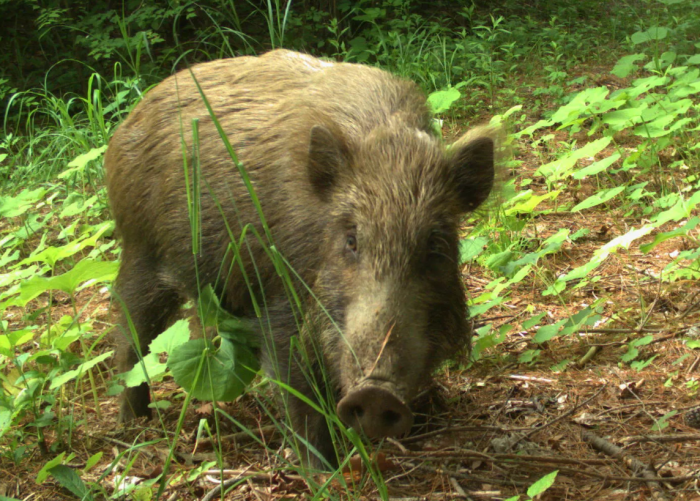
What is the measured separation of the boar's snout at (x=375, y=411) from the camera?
2.32m

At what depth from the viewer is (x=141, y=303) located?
3850mm

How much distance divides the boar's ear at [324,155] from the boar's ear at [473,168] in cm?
45

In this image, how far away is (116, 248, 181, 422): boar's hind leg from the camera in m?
3.77

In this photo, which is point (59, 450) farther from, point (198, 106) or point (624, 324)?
point (624, 324)

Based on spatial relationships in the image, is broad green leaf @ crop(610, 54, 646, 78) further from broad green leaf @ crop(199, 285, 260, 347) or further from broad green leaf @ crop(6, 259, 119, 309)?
broad green leaf @ crop(6, 259, 119, 309)

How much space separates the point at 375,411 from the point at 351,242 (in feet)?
2.40

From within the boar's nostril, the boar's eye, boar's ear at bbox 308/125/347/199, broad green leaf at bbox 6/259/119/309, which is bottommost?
the boar's nostril

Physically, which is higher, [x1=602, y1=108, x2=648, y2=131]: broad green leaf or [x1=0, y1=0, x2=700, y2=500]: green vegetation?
[x1=602, y1=108, x2=648, y2=131]: broad green leaf

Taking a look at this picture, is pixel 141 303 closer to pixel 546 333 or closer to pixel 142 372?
pixel 142 372

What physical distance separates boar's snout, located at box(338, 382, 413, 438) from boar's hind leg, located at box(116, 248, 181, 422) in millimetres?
1664

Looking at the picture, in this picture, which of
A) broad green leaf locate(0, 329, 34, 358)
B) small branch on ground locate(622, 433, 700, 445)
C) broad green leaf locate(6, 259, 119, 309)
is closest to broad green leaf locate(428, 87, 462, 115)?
broad green leaf locate(6, 259, 119, 309)

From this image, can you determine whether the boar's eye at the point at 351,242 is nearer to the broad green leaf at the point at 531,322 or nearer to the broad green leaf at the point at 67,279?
the broad green leaf at the point at 67,279

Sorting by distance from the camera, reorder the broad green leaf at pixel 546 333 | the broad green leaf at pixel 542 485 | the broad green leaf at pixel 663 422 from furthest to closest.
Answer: the broad green leaf at pixel 546 333 → the broad green leaf at pixel 663 422 → the broad green leaf at pixel 542 485

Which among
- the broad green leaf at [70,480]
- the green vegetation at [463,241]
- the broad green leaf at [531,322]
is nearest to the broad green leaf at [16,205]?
the green vegetation at [463,241]
